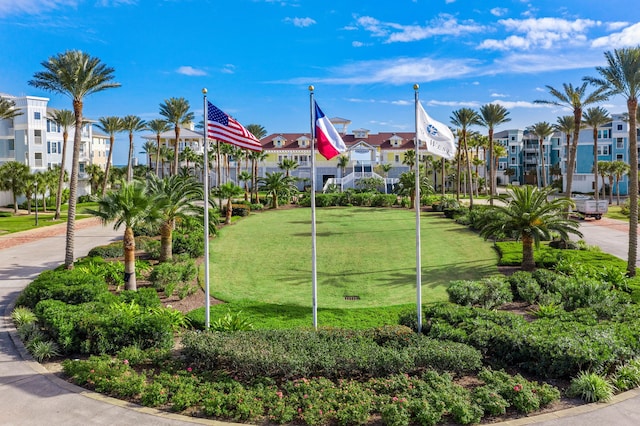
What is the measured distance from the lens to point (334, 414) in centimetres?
1010

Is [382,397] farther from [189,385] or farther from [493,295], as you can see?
[493,295]

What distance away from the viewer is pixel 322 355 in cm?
1208

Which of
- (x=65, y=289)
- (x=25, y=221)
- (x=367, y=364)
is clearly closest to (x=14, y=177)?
(x=25, y=221)

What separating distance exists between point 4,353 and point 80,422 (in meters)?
5.61

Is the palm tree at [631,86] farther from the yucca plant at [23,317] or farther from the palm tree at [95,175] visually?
the palm tree at [95,175]

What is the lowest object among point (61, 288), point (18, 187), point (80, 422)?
point (80, 422)

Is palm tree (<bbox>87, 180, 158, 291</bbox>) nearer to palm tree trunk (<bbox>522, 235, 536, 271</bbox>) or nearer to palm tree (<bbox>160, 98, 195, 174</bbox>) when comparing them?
palm tree trunk (<bbox>522, 235, 536, 271</bbox>)

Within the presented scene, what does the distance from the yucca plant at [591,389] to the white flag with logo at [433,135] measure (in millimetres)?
6587

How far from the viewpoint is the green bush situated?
56.5ft

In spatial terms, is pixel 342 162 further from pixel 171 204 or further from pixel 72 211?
pixel 72 211

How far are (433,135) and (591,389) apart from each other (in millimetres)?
7581

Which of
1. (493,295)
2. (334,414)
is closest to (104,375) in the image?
(334,414)

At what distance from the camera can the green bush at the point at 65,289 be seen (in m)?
17.2

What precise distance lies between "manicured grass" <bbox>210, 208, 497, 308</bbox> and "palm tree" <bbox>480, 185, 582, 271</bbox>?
6.29ft
